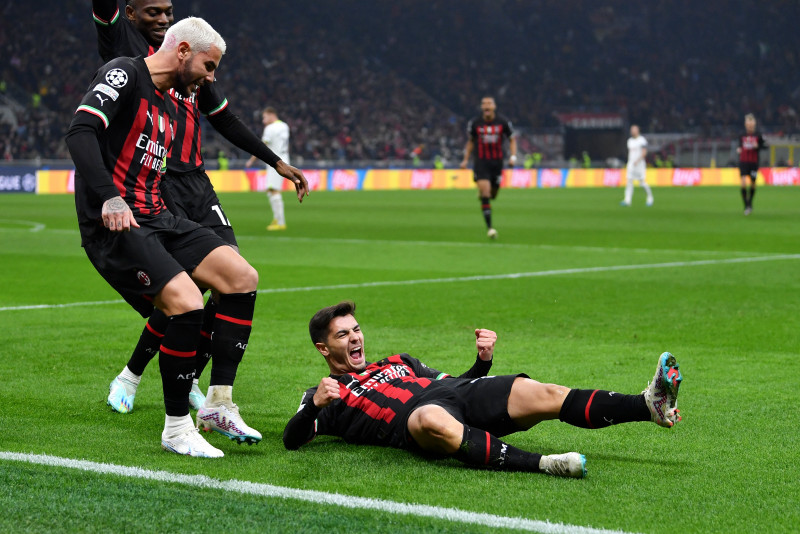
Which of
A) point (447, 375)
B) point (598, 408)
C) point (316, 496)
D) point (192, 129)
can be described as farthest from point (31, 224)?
point (316, 496)

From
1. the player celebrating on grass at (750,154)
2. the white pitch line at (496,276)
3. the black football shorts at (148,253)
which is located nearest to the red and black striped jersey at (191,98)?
the black football shorts at (148,253)

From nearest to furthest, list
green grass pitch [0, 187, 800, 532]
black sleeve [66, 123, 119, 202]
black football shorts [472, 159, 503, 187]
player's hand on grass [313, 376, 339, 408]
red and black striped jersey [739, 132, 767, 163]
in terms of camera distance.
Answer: green grass pitch [0, 187, 800, 532], player's hand on grass [313, 376, 339, 408], black sleeve [66, 123, 119, 202], black football shorts [472, 159, 503, 187], red and black striped jersey [739, 132, 767, 163]

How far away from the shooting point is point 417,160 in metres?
46.9

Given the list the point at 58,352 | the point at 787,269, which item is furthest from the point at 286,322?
the point at 787,269

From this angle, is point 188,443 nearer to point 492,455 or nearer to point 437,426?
point 437,426

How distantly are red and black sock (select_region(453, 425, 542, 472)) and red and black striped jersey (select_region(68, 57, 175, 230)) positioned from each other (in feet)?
5.38

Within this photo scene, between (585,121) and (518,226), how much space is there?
36984 millimetres

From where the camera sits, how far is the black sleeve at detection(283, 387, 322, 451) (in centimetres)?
430

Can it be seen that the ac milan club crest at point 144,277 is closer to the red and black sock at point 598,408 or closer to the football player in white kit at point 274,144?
the red and black sock at point 598,408

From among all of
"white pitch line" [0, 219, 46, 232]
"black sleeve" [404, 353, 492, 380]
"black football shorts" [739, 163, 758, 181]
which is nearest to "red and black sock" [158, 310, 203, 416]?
"black sleeve" [404, 353, 492, 380]

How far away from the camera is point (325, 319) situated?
15.3 feet

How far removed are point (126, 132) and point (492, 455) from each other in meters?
1.96

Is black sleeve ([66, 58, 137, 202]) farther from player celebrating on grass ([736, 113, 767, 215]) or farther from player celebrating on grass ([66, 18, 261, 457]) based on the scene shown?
player celebrating on grass ([736, 113, 767, 215])

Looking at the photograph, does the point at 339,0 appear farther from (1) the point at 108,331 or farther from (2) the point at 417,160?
(1) the point at 108,331
